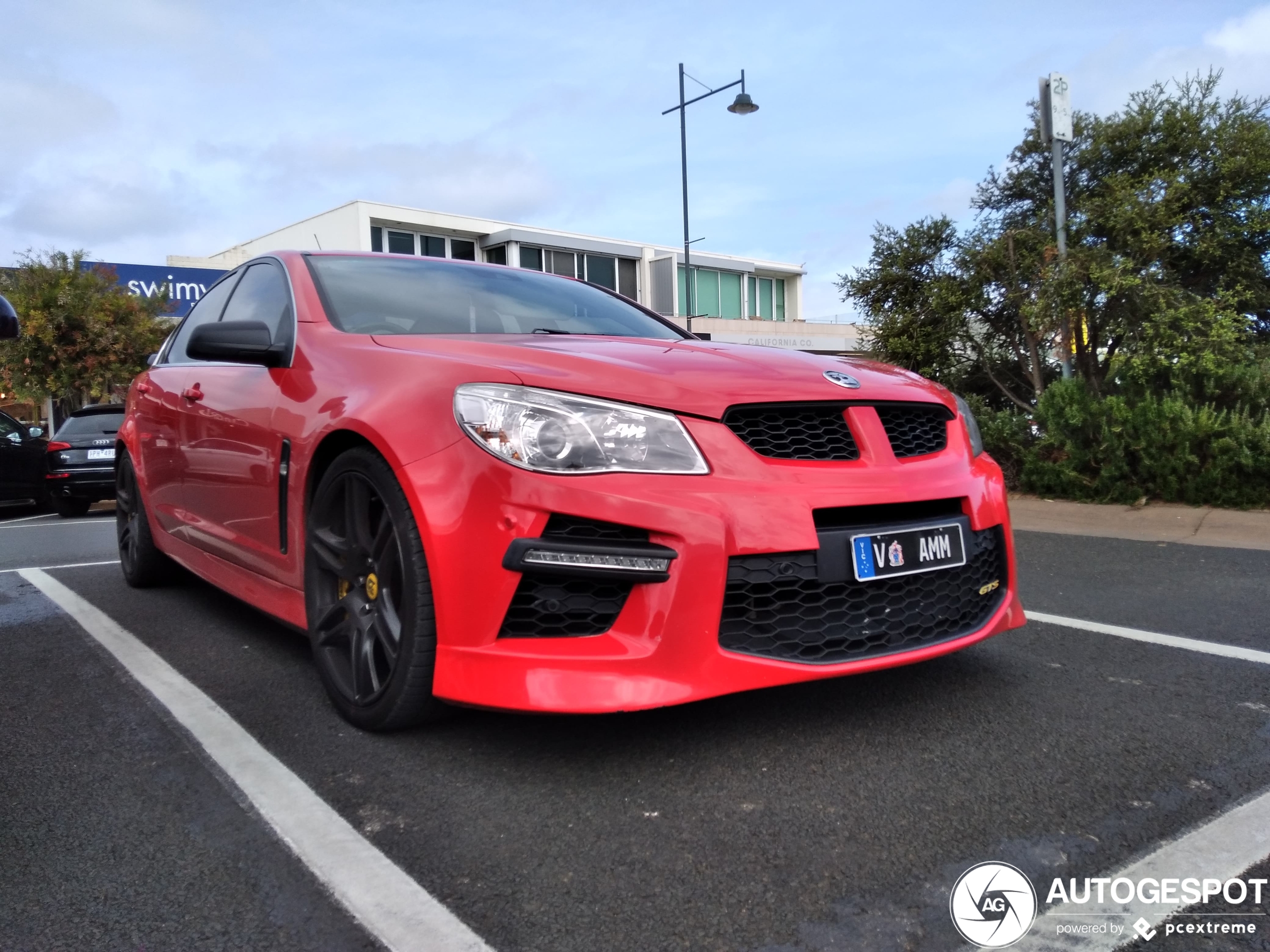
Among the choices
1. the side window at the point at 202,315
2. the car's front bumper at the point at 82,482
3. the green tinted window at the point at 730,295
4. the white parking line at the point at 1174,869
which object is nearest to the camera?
the white parking line at the point at 1174,869

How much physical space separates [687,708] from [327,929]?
1.31m

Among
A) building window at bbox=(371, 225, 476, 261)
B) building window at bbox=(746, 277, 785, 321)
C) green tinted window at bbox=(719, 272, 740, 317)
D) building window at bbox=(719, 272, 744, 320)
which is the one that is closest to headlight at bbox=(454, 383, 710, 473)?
building window at bbox=(371, 225, 476, 261)

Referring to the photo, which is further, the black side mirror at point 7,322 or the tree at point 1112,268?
the tree at point 1112,268

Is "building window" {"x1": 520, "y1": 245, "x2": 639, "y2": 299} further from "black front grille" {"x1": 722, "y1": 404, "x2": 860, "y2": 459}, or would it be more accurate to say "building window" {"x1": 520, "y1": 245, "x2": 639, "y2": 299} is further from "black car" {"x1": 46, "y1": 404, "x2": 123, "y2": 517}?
"black front grille" {"x1": 722, "y1": 404, "x2": 860, "y2": 459}

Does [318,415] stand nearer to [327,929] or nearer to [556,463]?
[556,463]

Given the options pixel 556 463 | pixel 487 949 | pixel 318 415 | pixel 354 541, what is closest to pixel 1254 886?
pixel 487 949

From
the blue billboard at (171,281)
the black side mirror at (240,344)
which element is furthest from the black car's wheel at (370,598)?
the blue billboard at (171,281)

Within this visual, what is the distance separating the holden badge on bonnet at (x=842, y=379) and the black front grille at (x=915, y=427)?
0.09 m

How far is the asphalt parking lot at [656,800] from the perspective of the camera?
179 cm

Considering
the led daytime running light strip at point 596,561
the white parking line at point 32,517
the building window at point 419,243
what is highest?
the building window at point 419,243

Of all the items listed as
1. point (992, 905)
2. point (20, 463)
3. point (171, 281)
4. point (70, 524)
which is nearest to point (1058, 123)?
point (992, 905)

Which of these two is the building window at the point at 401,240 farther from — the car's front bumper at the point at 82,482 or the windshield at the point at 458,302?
the windshield at the point at 458,302

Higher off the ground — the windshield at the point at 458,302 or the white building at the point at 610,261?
the white building at the point at 610,261

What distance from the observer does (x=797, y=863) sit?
6.41ft
